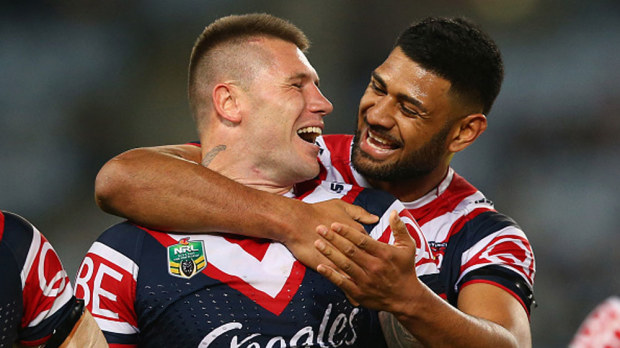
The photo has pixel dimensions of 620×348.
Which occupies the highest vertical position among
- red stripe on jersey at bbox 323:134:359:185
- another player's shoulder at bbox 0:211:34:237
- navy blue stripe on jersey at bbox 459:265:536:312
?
another player's shoulder at bbox 0:211:34:237

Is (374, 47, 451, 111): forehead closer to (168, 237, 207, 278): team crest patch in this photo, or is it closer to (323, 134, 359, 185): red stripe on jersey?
(323, 134, 359, 185): red stripe on jersey

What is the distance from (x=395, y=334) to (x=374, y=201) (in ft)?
1.61

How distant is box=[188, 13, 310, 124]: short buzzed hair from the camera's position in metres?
2.68

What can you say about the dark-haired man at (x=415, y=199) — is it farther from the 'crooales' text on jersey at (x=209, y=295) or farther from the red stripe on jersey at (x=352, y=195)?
the red stripe on jersey at (x=352, y=195)

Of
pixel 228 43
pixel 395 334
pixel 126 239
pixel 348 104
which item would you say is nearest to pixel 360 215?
pixel 395 334

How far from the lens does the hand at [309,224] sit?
7.10 feet

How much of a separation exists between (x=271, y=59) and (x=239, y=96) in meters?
0.19

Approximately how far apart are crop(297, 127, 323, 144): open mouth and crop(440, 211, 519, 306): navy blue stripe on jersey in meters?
0.70

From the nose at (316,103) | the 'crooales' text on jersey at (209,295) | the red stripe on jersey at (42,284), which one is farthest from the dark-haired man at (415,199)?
the red stripe on jersey at (42,284)

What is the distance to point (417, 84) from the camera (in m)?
2.87

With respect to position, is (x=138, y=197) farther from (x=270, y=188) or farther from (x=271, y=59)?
(x=271, y=59)

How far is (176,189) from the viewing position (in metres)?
2.23

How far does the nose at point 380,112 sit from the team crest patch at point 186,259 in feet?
3.15

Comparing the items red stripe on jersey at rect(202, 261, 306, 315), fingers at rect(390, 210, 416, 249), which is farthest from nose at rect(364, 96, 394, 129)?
fingers at rect(390, 210, 416, 249)
